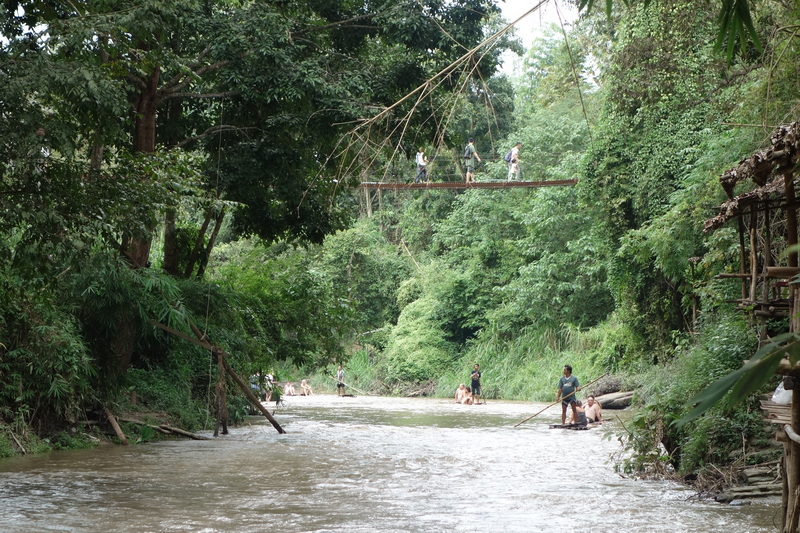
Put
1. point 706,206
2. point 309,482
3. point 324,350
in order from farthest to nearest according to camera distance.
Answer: point 324,350
point 706,206
point 309,482

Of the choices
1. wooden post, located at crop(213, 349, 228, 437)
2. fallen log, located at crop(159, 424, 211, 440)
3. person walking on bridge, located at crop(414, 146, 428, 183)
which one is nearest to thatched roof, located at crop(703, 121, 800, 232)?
person walking on bridge, located at crop(414, 146, 428, 183)

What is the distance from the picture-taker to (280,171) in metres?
15.7

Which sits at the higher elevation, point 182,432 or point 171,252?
point 171,252

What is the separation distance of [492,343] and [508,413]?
1083 cm

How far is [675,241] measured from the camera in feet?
58.3

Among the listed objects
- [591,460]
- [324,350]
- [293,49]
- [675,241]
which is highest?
[293,49]

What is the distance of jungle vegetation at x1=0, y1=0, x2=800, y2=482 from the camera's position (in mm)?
8633

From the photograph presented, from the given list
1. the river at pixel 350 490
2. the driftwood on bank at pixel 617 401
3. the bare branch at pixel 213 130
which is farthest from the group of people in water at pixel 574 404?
the bare branch at pixel 213 130

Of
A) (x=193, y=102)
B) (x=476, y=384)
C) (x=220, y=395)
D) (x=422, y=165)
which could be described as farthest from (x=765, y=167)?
(x=476, y=384)

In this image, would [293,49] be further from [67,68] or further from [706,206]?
[706,206]

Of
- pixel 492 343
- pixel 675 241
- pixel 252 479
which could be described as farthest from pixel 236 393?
pixel 492 343

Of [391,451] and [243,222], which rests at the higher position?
[243,222]

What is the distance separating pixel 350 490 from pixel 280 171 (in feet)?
23.1

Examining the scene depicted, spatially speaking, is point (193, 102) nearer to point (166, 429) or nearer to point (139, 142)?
point (139, 142)
